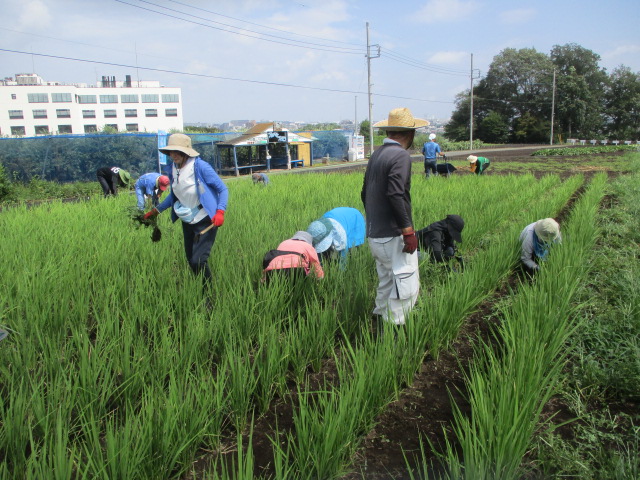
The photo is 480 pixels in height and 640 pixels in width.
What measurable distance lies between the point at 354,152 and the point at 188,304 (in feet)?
75.4

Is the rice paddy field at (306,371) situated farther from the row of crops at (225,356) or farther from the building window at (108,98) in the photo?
the building window at (108,98)

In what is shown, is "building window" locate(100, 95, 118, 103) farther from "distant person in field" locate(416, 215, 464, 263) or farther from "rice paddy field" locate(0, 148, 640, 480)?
"distant person in field" locate(416, 215, 464, 263)

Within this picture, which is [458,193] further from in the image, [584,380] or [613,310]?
[584,380]

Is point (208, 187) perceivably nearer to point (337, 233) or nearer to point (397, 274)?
point (337, 233)

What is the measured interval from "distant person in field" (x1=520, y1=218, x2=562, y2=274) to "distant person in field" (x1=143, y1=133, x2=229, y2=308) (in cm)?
255

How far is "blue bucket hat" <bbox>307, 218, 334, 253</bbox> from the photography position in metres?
3.62

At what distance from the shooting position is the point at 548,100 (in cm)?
4453

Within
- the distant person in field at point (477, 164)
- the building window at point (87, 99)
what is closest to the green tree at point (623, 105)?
the distant person in field at point (477, 164)

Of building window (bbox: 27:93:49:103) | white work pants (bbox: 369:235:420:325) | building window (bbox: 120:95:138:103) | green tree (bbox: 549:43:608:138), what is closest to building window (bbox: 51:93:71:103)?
building window (bbox: 27:93:49:103)

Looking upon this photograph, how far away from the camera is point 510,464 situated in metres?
1.56

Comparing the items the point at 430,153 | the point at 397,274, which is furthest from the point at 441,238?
the point at 430,153

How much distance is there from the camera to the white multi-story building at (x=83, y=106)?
1981 inches

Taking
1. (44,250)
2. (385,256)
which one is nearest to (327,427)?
(385,256)

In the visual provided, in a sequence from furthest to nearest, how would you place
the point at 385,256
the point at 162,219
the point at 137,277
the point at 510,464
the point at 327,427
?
1. the point at 162,219
2. the point at 137,277
3. the point at 385,256
4. the point at 327,427
5. the point at 510,464
